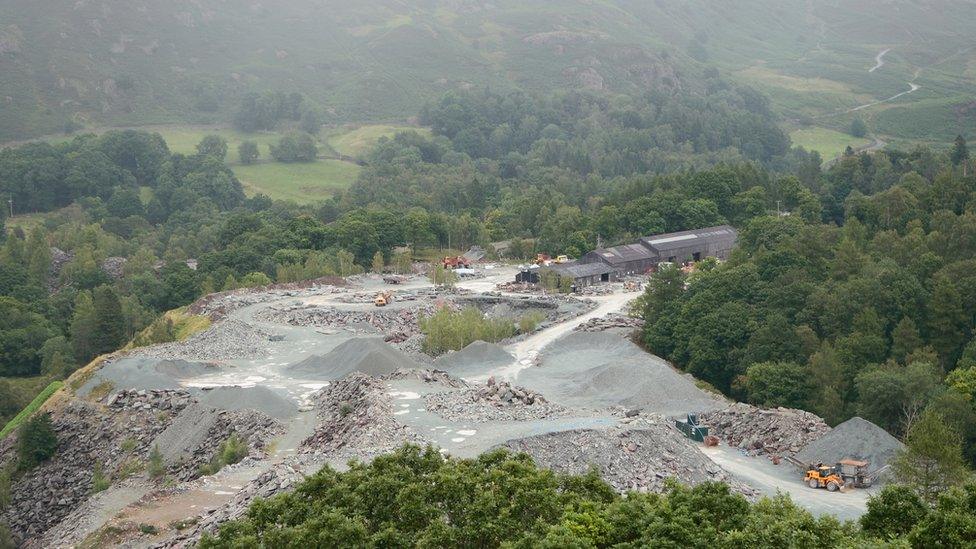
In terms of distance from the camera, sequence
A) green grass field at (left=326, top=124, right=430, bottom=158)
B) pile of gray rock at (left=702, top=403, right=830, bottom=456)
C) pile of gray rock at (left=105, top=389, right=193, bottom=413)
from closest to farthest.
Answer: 1. pile of gray rock at (left=702, top=403, right=830, bottom=456)
2. pile of gray rock at (left=105, top=389, right=193, bottom=413)
3. green grass field at (left=326, top=124, right=430, bottom=158)

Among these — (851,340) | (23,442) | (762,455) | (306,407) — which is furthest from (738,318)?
→ (23,442)

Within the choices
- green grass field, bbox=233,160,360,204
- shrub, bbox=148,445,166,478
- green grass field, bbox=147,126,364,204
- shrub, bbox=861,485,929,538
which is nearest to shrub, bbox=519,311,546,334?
shrub, bbox=148,445,166,478

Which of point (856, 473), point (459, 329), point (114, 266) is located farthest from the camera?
point (114, 266)

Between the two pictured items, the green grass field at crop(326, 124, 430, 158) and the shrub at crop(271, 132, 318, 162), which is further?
the green grass field at crop(326, 124, 430, 158)

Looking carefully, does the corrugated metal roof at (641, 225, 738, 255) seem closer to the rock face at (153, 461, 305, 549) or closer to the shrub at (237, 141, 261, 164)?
the rock face at (153, 461, 305, 549)

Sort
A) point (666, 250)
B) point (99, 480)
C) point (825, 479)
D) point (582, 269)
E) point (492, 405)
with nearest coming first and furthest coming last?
point (825, 479) → point (492, 405) → point (99, 480) → point (582, 269) → point (666, 250)

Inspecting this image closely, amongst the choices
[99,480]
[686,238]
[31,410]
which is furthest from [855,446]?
[686,238]

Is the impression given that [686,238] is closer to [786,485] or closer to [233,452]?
[786,485]
